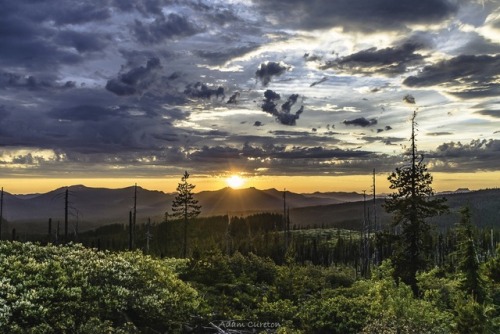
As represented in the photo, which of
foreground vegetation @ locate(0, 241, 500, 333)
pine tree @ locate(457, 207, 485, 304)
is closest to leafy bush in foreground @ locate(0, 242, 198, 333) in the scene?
foreground vegetation @ locate(0, 241, 500, 333)

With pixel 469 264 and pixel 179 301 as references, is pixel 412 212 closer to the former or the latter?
pixel 469 264

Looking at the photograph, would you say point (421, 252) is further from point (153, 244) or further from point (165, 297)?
point (153, 244)

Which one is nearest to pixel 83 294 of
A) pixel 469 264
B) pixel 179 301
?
pixel 179 301

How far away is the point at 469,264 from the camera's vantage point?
26391 mm

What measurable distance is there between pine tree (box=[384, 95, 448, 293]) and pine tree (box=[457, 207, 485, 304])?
469 cm

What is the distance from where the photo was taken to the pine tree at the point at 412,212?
32.1m

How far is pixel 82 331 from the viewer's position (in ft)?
55.1

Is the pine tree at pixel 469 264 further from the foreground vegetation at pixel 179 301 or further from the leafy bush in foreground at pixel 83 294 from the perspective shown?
the leafy bush in foreground at pixel 83 294

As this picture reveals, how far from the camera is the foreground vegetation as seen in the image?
17984mm

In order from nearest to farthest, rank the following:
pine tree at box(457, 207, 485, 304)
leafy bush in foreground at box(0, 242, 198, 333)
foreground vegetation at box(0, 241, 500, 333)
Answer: leafy bush in foreground at box(0, 242, 198, 333), foreground vegetation at box(0, 241, 500, 333), pine tree at box(457, 207, 485, 304)

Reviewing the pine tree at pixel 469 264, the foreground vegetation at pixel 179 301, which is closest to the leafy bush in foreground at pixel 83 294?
the foreground vegetation at pixel 179 301

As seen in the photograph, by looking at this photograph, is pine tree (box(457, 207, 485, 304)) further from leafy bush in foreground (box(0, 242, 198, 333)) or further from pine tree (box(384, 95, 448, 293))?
leafy bush in foreground (box(0, 242, 198, 333))

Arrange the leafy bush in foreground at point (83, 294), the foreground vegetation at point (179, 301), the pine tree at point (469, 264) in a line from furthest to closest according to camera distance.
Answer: the pine tree at point (469, 264) → the foreground vegetation at point (179, 301) → the leafy bush in foreground at point (83, 294)

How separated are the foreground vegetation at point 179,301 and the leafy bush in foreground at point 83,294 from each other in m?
0.04
